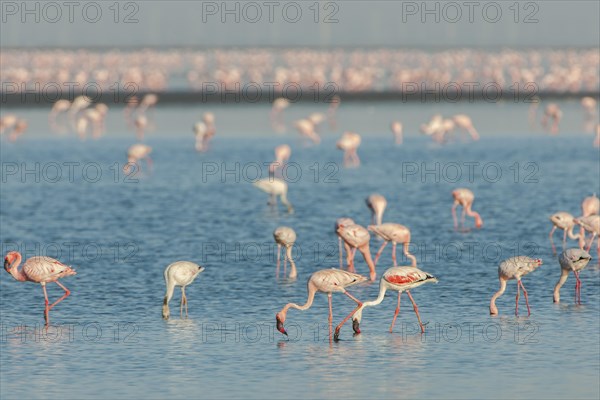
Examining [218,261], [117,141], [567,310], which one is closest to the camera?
[567,310]

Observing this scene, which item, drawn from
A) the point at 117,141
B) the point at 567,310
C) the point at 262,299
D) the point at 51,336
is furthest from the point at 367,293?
the point at 117,141

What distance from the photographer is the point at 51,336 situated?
1739 cm

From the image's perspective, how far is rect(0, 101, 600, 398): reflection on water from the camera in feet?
48.6

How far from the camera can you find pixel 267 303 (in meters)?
19.7

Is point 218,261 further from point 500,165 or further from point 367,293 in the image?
point 500,165

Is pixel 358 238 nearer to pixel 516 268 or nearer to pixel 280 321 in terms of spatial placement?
pixel 516 268

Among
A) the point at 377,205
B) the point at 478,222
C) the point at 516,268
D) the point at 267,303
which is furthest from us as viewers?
the point at 478,222

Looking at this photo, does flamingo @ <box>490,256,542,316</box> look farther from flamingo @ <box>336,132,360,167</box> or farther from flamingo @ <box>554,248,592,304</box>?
flamingo @ <box>336,132,360,167</box>

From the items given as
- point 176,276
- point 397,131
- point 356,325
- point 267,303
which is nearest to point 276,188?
point 267,303

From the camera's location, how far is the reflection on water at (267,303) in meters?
14.8

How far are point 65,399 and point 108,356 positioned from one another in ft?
7.01

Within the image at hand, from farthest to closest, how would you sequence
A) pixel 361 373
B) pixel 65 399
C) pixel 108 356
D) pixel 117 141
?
1. pixel 117 141
2. pixel 108 356
3. pixel 361 373
4. pixel 65 399

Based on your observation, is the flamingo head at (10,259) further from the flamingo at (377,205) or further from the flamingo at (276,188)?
the flamingo at (276,188)

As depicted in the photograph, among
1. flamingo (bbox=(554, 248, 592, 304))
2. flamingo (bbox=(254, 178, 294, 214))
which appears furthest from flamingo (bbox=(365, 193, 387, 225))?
flamingo (bbox=(554, 248, 592, 304))
